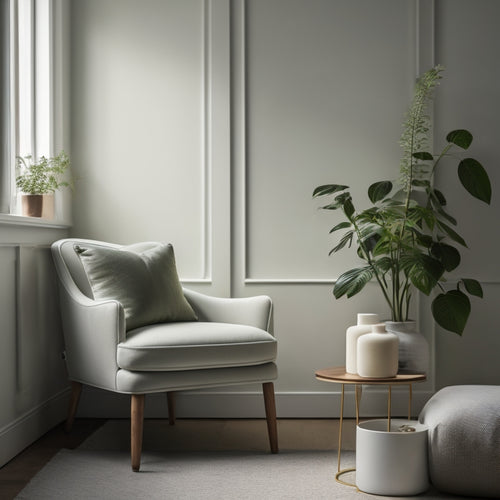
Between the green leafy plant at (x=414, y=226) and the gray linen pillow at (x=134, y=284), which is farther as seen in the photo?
the green leafy plant at (x=414, y=226)

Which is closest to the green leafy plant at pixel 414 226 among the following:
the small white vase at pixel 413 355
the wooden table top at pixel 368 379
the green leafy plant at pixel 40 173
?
the small white vase at pixel 413 355

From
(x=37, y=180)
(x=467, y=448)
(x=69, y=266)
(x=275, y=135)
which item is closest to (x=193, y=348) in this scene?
(x=69, y=266)

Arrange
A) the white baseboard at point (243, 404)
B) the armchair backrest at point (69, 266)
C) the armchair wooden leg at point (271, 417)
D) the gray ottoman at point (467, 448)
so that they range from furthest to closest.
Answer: the white baseboard at point (243, 404) < the armchair backrest at point (69, 266) < the armchair wooden leg at point (271, 417) < the gray ottoman at point (467, 448)

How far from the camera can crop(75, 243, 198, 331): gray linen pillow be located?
2811mm

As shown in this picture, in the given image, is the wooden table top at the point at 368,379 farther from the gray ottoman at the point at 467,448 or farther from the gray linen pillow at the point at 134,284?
the gray linen pillow at the point at 134,284

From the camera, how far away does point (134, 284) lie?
2842 millimetres

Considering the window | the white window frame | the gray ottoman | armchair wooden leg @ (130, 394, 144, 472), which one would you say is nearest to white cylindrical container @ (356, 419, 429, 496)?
the gray ottoman

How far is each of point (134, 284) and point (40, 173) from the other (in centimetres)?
73

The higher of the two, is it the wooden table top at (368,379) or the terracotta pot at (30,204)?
the terracotta pot at (30,204)

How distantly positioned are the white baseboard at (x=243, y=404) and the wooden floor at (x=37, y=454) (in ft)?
0.33

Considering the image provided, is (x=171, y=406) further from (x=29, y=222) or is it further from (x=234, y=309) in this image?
(x=29, y=222)

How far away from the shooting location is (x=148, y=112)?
3.47m

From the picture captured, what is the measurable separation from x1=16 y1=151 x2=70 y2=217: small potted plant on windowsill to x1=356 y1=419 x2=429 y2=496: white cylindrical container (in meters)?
1.73

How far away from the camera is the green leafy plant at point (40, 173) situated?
3.10 m
